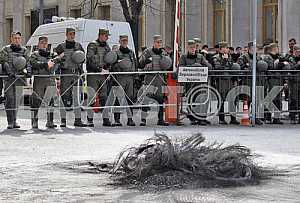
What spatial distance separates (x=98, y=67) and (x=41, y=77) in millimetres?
1297

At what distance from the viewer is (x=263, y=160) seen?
1023cm

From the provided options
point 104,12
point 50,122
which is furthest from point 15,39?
point 104,12

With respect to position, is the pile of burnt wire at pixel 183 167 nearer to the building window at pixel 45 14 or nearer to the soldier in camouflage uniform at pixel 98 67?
the soldier in camouflage uniform at pixel 98 67

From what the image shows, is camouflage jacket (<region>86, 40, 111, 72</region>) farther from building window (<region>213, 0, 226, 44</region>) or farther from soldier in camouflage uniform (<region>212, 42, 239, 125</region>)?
building window (<region>213, 0, 226, 44</region>)

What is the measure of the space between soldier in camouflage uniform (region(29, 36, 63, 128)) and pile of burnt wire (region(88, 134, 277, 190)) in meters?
6.69

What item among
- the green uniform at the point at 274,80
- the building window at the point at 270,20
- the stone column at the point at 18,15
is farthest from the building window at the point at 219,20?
the stone column at the point at 18,15

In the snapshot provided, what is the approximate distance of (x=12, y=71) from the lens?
1488 cm

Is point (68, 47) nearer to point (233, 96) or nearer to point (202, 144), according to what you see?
point (233, 96)

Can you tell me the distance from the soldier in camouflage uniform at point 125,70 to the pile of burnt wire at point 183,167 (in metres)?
7.12

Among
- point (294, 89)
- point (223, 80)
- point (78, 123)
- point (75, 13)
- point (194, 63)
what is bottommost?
point (78, 123)

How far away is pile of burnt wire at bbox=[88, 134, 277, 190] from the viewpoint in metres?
8.10

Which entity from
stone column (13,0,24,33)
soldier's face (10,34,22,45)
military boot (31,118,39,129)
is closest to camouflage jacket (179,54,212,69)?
military boot (31,118,39,129)

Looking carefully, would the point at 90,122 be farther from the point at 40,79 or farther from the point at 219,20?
the point at 219,20

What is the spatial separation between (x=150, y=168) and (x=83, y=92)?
7.78 m
